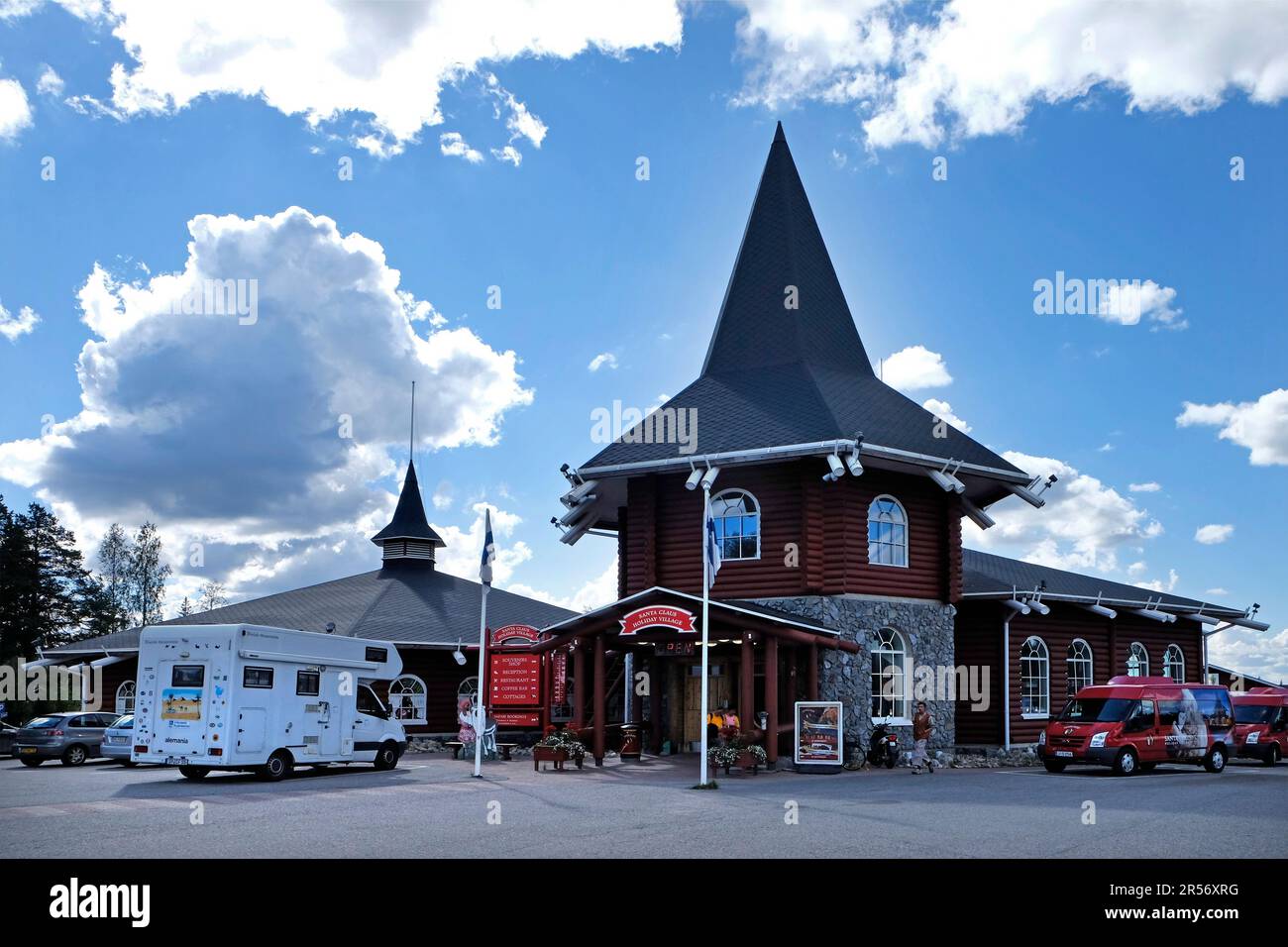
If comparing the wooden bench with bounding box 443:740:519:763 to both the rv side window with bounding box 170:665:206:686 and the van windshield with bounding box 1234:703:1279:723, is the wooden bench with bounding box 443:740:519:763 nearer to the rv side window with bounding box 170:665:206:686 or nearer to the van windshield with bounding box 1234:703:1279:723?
the rv side window with bounding box 170:665:206:686

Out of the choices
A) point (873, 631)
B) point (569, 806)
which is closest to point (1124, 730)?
point (873, 631)

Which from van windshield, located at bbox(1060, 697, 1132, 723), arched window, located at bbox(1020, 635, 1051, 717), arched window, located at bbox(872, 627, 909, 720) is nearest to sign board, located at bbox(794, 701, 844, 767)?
arched window, located at bbox(872, 627, 909, 720)

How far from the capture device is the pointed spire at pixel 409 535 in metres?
42.5

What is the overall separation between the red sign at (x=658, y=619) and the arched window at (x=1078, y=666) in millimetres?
15479

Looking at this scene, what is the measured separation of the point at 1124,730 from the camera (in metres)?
24.6

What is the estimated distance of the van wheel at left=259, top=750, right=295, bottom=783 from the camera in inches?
858

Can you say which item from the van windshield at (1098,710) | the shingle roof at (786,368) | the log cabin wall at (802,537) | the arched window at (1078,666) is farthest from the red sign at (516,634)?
the arched window at (1078,666)

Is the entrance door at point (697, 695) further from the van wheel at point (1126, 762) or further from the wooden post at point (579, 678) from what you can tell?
the van wheel at point (1126, 762)

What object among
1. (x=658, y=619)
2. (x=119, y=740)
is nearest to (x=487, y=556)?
(x=658, y=619)

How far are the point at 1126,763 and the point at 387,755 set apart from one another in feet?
49.9

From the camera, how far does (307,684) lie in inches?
894
